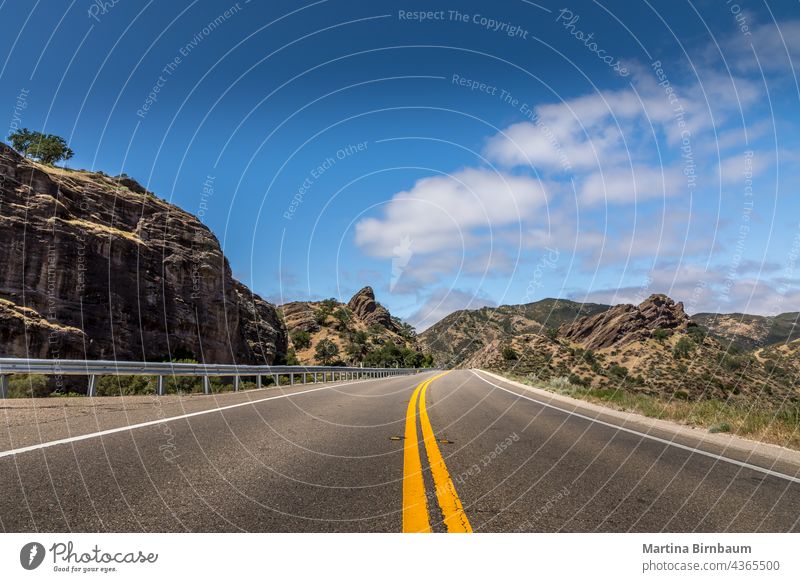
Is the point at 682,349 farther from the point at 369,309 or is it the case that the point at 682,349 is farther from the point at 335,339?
the point at 369,309

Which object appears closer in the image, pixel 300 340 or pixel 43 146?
pixel 43 146

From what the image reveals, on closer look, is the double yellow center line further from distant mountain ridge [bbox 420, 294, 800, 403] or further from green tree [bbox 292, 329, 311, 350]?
green tree [bbox 292, 329, 311, 350]

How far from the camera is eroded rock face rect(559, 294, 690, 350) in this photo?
106 metres

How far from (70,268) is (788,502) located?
128 ft

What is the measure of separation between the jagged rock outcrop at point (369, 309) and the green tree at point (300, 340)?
59935 millimetres

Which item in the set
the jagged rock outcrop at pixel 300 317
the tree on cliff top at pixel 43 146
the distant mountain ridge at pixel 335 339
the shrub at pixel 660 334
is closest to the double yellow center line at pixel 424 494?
the tree on cliff top at pixel 43 146

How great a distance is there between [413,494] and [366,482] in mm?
718

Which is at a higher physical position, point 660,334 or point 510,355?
point 660,334

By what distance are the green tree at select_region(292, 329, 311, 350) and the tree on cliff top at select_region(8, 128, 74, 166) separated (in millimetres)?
61689
